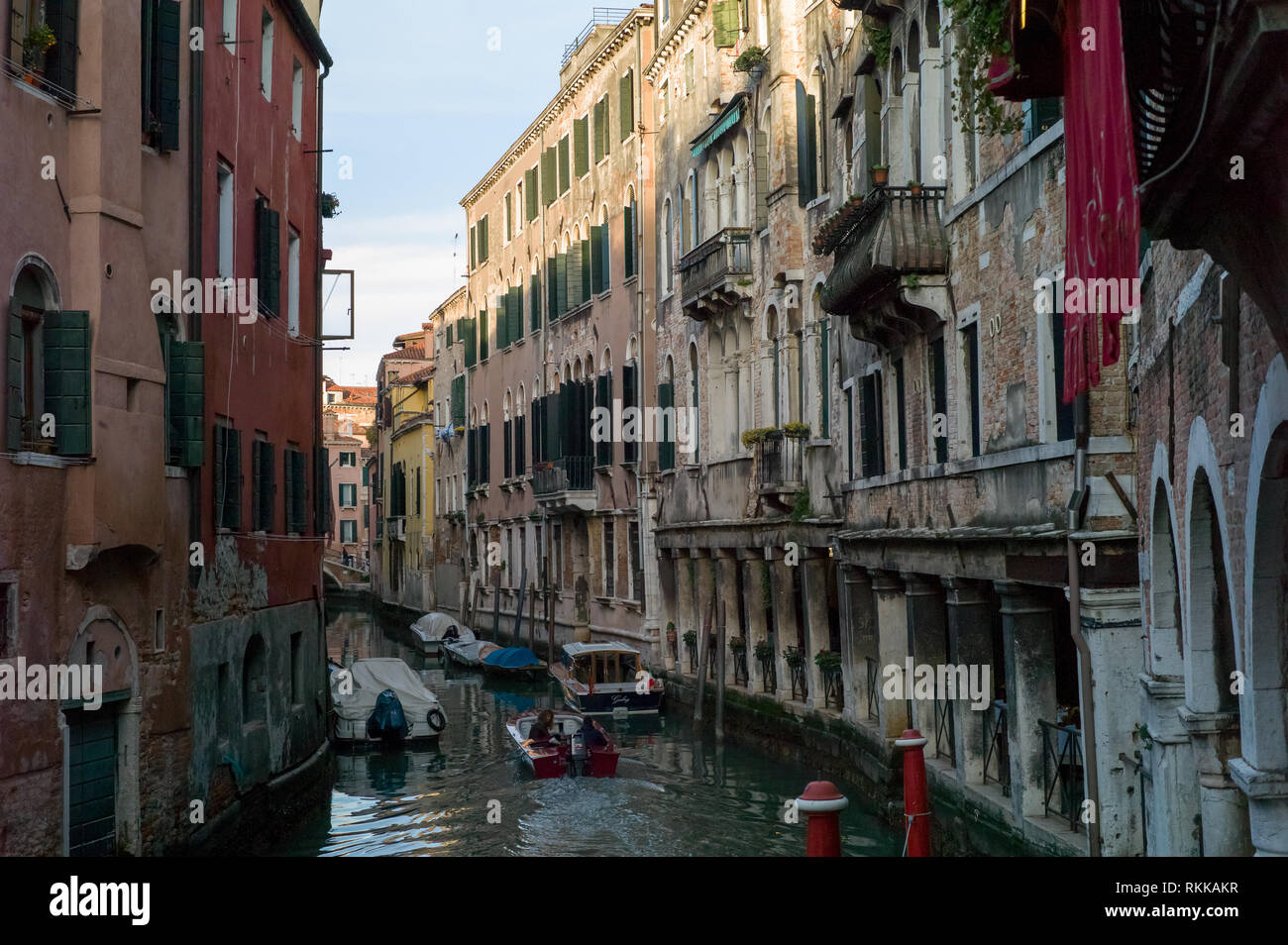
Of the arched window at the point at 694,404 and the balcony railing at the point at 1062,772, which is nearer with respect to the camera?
the balcony railing at the point at 1062,772

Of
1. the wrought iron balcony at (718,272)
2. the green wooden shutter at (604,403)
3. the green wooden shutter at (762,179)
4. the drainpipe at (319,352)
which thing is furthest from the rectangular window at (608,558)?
the drainpipe at (319,352)

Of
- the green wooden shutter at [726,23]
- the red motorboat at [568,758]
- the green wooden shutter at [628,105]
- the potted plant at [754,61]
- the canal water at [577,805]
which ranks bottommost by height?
the canal water at [577,805]

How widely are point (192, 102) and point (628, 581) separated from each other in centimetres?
1979

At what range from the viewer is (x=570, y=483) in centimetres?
3472

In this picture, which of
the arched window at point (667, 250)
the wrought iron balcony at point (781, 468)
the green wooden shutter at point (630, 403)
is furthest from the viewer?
the green wooden shutter at point (630, 403)

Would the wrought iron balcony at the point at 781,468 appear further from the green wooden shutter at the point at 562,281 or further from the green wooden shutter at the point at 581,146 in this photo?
the green wooden shutter at the point at 562,281

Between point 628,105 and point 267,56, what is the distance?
16038 millimetres

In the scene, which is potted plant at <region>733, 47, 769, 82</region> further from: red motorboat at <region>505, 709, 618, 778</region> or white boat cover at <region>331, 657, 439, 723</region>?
white boat cover at <region>331, 657, 439, 723</region>

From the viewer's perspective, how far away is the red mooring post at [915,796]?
734 centimetres

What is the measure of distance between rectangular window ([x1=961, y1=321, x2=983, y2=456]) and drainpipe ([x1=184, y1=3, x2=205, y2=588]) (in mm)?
7302

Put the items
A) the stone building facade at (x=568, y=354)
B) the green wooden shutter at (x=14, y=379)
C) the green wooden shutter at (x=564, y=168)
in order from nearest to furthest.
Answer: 1. the green wooden shutter at (x=14, y=379)
2. the stone building facade at (x=568, y=354)
3. the green wooden shutter at (x=564, y=168)

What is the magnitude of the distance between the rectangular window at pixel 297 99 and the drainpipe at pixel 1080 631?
11939mm

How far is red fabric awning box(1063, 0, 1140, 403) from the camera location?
525cm
